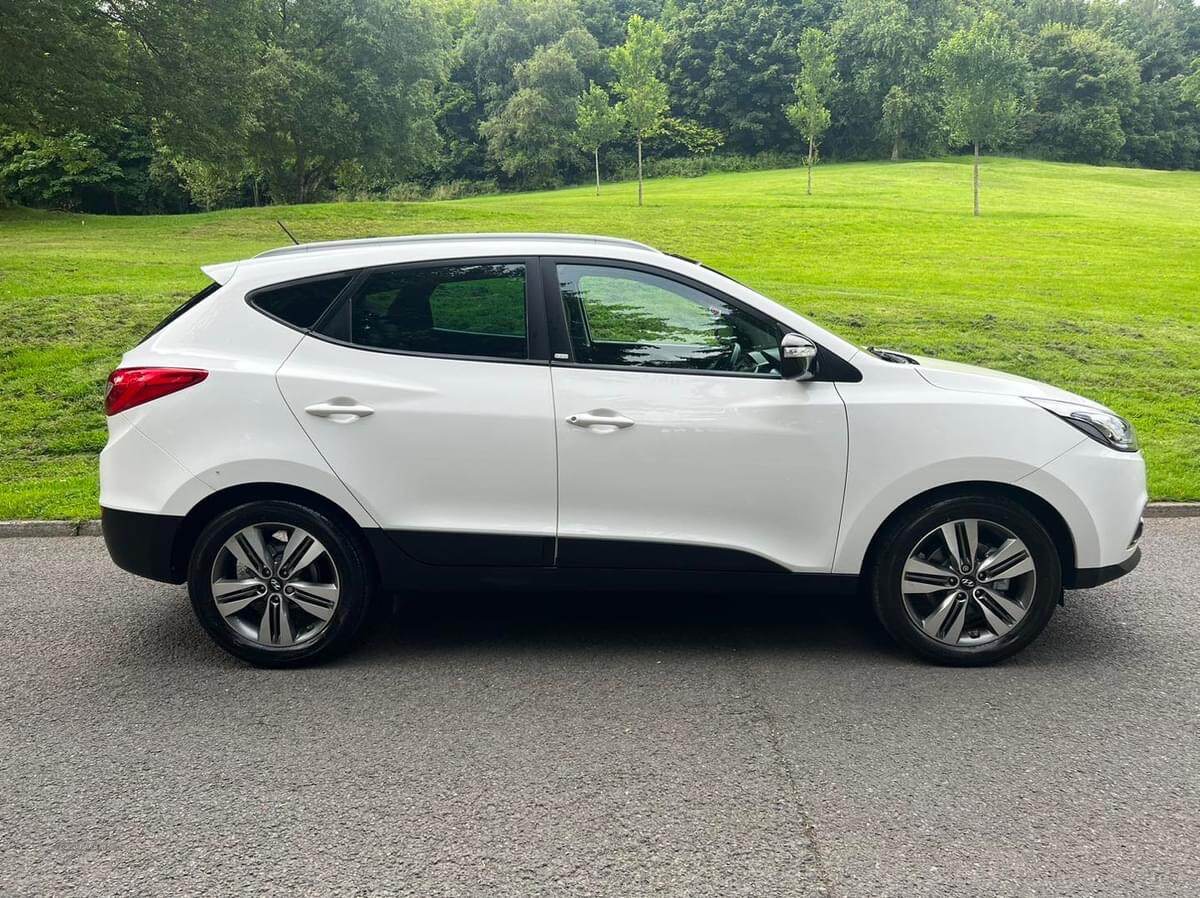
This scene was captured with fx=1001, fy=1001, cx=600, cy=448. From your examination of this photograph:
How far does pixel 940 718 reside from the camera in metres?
3.85

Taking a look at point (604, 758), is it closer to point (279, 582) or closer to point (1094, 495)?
point (279, 582)

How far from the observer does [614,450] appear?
420 cm

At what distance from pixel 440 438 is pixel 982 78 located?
4123 cm

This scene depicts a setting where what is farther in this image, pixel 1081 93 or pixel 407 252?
pixel 1081 93

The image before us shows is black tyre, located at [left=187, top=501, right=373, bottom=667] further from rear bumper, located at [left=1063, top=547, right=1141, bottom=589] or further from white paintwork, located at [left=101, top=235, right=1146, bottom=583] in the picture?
rear bumper, located at [left=1063, top=547, right=1141, bottom=589]

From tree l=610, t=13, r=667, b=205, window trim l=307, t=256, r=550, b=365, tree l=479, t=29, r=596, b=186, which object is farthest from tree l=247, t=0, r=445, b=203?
→ window trim l=307, t=256, r=550, b=365

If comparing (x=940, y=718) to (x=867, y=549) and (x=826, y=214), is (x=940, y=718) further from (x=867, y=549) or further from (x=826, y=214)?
(x=826, y=214)

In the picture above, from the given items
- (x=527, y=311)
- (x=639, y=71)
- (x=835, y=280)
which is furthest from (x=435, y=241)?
(x=639, y=71)

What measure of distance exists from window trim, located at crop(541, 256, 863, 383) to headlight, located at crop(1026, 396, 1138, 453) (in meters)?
0.86

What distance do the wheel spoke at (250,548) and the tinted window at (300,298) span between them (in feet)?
3.06

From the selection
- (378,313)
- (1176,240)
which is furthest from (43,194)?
(378,313)

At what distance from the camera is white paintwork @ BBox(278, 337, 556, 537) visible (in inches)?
166

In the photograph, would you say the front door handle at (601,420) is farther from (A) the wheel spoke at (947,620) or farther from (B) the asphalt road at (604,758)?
(A) the wheel spoke at (947,620)

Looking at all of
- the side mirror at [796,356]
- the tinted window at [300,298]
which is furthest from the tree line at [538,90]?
the side mirror at [796,356]
